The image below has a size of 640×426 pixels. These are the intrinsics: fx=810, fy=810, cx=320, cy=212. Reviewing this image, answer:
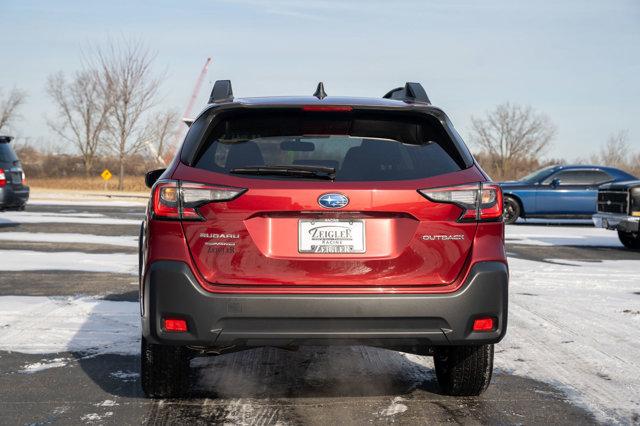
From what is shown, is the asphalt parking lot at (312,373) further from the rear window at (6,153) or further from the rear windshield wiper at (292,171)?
the rear window at (6,153)

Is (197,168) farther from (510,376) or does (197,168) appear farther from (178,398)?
(510,376)

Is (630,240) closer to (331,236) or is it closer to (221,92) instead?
(221,92)

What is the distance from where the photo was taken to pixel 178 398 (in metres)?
4.41

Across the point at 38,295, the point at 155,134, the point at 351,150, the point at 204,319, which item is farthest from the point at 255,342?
the point at 155,134

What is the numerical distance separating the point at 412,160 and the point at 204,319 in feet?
4.19

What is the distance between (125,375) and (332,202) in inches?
79.0

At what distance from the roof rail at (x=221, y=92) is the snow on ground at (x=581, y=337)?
249 centimetres

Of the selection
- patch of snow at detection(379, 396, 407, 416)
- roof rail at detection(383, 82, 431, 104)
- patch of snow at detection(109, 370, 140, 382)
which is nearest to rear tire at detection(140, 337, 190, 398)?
patch of snow at detection(109, 370, 140, 382)

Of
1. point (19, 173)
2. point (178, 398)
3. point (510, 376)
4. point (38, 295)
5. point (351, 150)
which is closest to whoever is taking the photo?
point (351, 150)

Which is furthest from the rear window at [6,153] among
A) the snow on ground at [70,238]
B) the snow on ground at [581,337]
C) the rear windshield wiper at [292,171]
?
the rear windshield wiper at [292,171]

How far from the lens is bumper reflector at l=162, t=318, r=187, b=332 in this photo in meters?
3.79

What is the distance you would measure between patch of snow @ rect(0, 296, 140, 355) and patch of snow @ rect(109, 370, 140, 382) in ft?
1.84

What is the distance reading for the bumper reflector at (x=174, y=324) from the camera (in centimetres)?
379

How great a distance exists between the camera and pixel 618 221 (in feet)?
45.8
